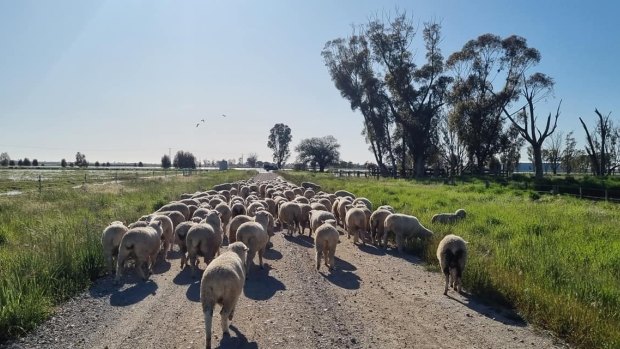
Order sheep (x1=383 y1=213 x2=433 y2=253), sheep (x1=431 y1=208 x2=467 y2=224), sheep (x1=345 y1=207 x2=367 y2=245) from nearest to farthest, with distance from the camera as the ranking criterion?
sheep (x1=383 y1=213 x2=433 y2=253), sheep (x1=345 y1=207 x2=367 y2=245), sheep (x1=431 y1=208 x2=467 y2=224)

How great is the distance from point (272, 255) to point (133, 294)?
4.54m

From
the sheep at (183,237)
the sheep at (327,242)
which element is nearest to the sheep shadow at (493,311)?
the sheep at (327,242)

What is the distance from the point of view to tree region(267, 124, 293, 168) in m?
142

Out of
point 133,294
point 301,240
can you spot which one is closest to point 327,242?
point 301,240

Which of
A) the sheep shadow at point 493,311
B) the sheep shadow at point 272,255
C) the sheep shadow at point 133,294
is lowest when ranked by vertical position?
the sheep shadow at point 493,311

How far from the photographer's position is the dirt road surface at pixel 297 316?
20.7 feet

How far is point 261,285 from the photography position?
364 inches

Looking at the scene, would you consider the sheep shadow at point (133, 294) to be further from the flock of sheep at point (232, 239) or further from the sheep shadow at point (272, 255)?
the sheep shadow at point (272, 255)

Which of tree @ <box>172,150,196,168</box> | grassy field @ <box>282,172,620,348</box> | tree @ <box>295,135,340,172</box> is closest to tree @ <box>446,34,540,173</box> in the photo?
grassy field @ <box>282,172,620,348</box>

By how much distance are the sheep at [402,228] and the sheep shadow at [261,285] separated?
4.74 meters

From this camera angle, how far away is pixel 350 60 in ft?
178

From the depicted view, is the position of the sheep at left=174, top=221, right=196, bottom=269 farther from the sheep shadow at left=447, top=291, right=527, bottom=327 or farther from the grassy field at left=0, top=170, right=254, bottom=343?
the sheep shadow at left=447, top=291, right=527, bottom=327

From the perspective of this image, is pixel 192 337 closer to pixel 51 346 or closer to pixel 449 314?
pixel 51 346

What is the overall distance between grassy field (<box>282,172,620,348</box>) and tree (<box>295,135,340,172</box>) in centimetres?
10015
